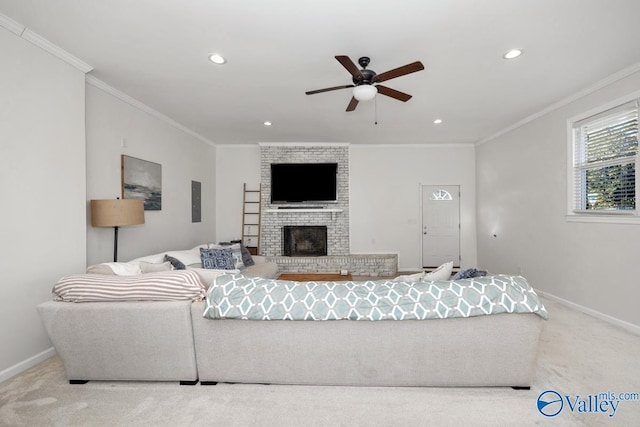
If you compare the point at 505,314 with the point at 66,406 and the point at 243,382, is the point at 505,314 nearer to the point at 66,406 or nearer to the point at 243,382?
the point at 243,382

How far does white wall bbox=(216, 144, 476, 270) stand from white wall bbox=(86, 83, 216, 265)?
17.4 inches

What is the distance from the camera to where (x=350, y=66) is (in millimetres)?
2307

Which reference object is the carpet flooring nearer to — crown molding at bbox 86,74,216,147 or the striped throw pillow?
the striped throw pillow

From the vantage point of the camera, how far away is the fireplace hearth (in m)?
6.15

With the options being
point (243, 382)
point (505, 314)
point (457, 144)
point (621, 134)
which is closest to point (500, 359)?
point (505, 314)

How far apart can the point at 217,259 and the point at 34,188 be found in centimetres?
209

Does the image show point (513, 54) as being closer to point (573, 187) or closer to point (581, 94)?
point (581, 94)

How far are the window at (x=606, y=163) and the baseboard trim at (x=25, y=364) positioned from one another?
5890mm

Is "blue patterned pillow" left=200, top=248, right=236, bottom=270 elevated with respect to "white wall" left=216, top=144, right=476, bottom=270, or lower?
lower

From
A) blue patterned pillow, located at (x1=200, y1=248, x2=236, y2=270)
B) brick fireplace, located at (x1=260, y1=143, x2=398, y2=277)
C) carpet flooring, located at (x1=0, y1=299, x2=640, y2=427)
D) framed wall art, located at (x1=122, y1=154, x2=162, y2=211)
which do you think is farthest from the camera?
brick fireplace, located at (x1=260, y1=143, x2=398, y2=277)

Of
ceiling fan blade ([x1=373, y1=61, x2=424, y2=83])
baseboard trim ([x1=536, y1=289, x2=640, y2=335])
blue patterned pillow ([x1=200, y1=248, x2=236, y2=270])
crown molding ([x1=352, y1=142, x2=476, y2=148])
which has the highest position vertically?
crown molding ([x1=352, y1=142, x2=476, y2=148])

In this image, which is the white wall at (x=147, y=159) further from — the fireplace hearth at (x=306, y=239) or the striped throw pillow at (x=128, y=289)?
the fireplace hearth at (x=306, y=239)

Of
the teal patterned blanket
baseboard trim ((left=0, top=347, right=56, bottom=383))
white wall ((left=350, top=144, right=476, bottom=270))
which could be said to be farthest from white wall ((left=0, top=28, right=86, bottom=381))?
white wall ((left=350, top=144, right=476, bottom=270))

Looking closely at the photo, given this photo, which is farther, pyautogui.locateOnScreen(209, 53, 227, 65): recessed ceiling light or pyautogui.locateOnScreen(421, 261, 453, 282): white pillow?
pyautogui.locateOnScreen(209, 53, 227, 65): recessed ceiling light
